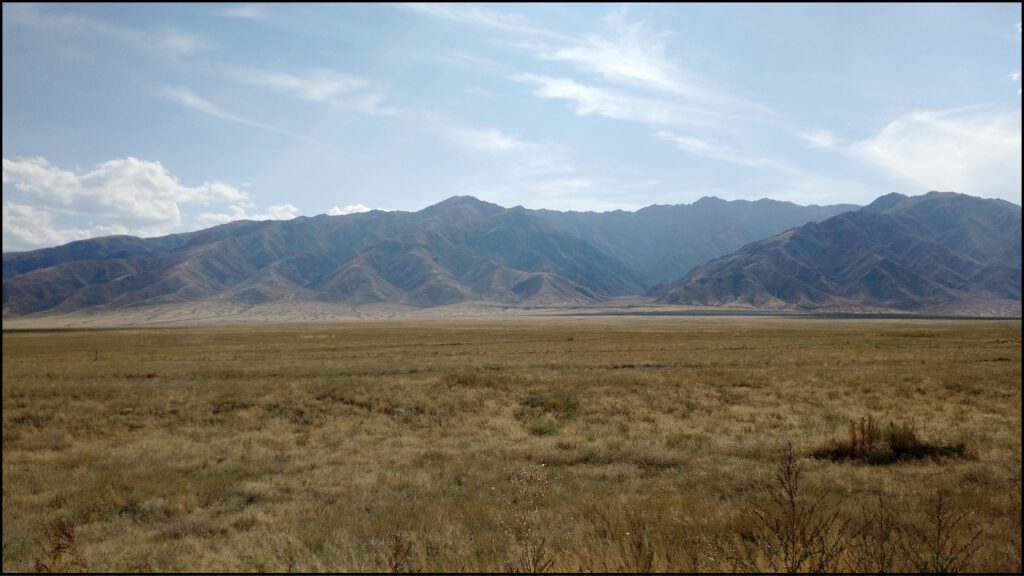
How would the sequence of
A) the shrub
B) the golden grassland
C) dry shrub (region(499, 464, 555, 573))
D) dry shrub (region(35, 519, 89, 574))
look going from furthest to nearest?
the shrub → the golden grassland → dry shrub (region(35, 519, 89, 574)) → dry shrub (region(499, 464, 555, 573))

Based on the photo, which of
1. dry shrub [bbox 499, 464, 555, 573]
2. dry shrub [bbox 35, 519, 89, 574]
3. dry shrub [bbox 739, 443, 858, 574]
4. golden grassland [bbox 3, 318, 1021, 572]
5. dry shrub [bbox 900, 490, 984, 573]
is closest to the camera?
dry shrub [bbox 739, 443, 858, 574]

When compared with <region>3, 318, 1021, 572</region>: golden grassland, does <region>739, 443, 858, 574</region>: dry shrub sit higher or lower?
higher

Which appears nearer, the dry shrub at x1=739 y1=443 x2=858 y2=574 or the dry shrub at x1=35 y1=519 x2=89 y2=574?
the dry shrub at x1=739 y1=443 x2=858 y2=574

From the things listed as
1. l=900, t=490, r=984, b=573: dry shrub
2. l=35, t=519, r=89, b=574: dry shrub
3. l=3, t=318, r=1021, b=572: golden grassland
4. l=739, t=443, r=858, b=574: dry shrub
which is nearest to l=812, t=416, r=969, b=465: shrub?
l=3, t=318, r=1021, b=572: golden grassland

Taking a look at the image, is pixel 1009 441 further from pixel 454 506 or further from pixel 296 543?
pixel 296 543

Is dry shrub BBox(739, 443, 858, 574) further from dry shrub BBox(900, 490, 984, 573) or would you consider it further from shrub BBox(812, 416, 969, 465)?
shrub BBox(812, 416, 969, 465)

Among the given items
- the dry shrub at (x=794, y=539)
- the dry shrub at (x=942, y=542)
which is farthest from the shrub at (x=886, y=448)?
the dry shrub at (x=794, y=539)

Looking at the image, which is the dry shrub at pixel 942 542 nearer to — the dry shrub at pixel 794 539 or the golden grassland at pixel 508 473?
the golden grassland at pixel 508 473

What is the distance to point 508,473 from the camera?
11445 mm

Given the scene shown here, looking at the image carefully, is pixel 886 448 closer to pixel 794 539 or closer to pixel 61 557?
pixel 794 539

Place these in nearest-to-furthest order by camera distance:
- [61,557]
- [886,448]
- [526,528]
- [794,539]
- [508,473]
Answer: [794,539] < [526,528] < [61,557] < [508,473] < [886,448]

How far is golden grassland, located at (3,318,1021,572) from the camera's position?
7.17 m

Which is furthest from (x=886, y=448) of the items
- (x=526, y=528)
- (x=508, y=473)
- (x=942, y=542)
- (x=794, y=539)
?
(x=526, y=528)

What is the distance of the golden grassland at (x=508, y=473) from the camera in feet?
23.5
